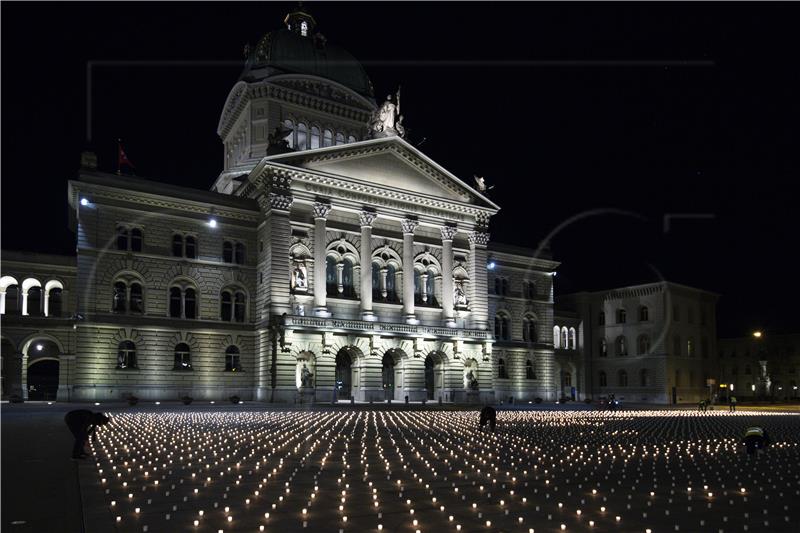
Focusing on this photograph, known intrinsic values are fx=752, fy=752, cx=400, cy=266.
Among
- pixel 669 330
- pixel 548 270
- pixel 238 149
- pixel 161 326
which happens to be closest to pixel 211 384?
pixel 161 326

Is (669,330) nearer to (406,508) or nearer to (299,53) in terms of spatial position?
(299,53)

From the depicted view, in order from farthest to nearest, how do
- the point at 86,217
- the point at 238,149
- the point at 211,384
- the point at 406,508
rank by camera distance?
the point at 238,149 → the point at 211,384 → the point at 86,217 → the point at 406,508

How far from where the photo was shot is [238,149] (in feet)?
254

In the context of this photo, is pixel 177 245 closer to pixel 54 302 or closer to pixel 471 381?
pixel 54 302

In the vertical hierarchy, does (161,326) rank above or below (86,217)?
below

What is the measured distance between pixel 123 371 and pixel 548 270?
4547cm

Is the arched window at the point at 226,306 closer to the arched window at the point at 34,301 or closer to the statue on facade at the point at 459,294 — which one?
the arched window at the point at 34,301

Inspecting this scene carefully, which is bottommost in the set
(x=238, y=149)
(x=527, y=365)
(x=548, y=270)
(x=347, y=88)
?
(x=527, y=365)

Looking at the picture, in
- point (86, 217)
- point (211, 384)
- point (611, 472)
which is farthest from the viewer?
point (211, 384)

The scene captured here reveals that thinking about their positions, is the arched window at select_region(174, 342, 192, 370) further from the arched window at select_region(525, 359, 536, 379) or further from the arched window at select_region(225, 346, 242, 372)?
the arched window at select_region(525, 359, 536, 379)

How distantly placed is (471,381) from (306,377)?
53.0ft

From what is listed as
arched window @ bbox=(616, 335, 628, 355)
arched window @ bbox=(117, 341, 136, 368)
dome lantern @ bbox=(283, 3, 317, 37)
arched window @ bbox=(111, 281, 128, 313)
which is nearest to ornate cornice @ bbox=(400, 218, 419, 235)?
arched window @ bbox=(111, 281, 128, 313)

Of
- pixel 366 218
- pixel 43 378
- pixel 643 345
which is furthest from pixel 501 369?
pixel 43 378

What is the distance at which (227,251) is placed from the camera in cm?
6009
